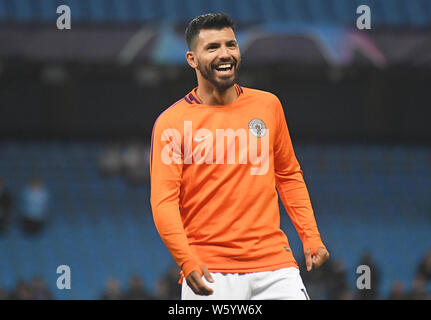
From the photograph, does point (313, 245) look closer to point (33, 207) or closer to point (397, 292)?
point (397, 292)

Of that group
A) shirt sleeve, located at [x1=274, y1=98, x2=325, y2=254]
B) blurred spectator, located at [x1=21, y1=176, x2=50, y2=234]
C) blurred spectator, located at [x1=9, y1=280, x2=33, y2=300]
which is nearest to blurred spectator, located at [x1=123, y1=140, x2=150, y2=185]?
blurred spectator, located at [x1=21, y1=176, x2=50, y2=234]

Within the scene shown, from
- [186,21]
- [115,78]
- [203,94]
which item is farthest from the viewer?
[115,78]

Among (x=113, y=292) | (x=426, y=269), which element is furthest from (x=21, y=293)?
(x=426, y=269)

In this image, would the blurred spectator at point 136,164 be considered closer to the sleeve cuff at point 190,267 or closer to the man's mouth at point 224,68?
the man's mouth at point 224,68

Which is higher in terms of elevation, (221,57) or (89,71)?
(89,71)

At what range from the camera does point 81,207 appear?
14141 mm

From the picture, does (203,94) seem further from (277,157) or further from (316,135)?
(316,135)

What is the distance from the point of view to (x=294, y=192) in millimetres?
3344

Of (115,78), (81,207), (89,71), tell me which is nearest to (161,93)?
(115,78)

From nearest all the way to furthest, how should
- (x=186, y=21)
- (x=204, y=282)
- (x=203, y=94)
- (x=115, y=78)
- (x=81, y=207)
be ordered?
(x=204, y=282) → (x=203, y=94) → (x=186, y=21) → (x=81, y=207) → (x=115, y=78)

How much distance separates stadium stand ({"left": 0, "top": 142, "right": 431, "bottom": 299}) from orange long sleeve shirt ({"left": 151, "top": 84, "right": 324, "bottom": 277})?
8557mm

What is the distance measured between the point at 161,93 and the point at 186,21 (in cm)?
266

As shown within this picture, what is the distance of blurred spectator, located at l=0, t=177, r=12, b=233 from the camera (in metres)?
13.0

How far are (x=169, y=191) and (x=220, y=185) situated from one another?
9.0 inches
